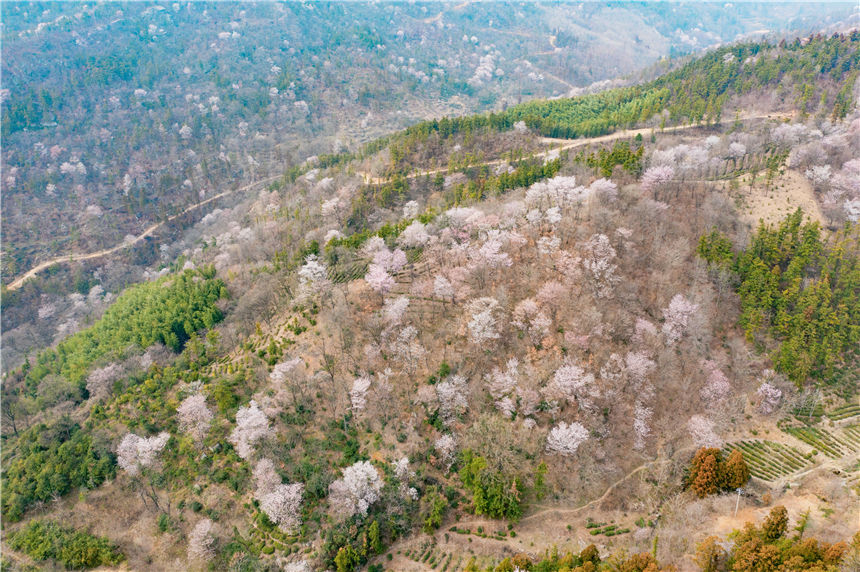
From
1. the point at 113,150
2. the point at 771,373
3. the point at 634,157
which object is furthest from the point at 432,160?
the point at 113,150

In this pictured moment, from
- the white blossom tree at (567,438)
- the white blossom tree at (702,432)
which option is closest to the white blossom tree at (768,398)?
the white blossom tree at (702,432)

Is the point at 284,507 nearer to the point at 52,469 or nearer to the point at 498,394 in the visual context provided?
the point at 498,394

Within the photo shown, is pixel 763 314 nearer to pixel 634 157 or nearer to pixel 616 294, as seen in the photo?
pixel 616 294

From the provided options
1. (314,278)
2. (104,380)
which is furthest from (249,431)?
(104,380)

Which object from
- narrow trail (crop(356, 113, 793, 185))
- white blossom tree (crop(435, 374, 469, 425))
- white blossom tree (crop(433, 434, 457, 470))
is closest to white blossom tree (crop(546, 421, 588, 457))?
white blossom tree (crop(435, 374, 469, 425))

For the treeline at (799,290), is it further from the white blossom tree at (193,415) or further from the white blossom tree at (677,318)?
the white blossom tree at (193,415)

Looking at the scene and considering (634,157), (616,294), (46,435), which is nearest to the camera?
(46,435)

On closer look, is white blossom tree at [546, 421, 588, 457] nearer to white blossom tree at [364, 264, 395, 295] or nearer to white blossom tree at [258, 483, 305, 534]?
white blossom tree at [258, 483, 305, 534]
